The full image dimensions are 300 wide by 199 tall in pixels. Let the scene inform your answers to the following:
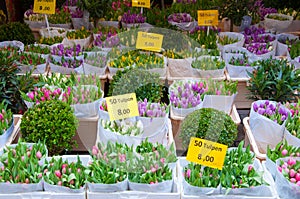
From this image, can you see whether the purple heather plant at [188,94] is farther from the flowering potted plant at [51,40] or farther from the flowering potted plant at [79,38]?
the flowering potted plant at [51,40]

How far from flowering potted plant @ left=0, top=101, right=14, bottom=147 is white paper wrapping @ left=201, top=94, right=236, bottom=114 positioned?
48.3 inches

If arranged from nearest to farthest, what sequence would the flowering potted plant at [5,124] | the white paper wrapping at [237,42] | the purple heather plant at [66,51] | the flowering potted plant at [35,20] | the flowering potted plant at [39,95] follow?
the flowering potted plant at [5,124] < the flowering potted plant at [39,95] < the purple heather plant at [66,51] < the white paper wrapping at [237,42] < the flowering potted plant at [35,20]

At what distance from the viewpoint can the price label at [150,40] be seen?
2.60 m

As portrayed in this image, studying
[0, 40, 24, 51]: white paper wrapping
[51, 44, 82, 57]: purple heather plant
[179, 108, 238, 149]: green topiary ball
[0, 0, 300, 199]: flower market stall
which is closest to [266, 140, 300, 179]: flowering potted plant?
[0, 0, 300, 199]: flower market stall

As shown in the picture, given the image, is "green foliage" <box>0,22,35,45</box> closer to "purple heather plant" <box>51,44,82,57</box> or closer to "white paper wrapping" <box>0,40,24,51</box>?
"white paper wrapping" <box>0,40,24,51</box>

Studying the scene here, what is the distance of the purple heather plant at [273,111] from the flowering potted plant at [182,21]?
1.70 metres

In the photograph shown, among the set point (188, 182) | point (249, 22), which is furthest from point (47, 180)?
point (249, 22)

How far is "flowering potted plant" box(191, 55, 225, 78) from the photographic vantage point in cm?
318

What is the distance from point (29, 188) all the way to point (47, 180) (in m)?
0.09

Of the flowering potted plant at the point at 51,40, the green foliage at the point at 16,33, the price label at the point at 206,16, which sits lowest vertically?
the flowering potted plant at the point at 51,40

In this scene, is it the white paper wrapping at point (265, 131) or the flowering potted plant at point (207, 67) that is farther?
the flowering potted plant at point (207, 67)

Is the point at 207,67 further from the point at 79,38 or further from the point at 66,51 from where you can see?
the point at 79,38

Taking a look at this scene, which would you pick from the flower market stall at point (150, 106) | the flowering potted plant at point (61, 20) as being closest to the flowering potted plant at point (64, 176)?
the flower market stall at point (150, 106)

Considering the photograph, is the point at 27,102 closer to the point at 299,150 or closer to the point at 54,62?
the point at 54,62
